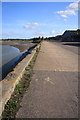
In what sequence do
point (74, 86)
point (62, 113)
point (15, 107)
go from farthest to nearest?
point (74, 86) < point (15, 107) < point (62, 113)

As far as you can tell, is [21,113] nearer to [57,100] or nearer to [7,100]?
[7,100]

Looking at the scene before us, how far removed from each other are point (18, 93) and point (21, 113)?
0.90 meters

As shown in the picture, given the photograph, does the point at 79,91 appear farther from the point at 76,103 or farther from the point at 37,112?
the point at 37,112

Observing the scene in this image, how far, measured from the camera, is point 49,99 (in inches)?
120

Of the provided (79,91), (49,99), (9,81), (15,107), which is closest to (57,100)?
(49,99)

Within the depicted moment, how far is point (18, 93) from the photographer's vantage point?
3.36 m

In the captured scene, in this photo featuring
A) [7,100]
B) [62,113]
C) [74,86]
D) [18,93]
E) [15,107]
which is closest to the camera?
[62,113]

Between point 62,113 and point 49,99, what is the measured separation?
0.62 metres

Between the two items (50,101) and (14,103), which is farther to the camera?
(50,101)

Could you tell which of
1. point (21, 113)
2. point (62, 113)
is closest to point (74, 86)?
point (62, 113)

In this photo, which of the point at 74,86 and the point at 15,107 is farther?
the point at 74,86

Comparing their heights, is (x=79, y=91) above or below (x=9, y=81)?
below

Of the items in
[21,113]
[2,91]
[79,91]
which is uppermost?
[2,91]

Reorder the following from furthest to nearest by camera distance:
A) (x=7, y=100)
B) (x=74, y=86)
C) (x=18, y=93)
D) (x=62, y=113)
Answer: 1. (x=74, y=86)
2. (x=18, y=93)
3. (x=7, y=100)
4. (x=62, y=113)
